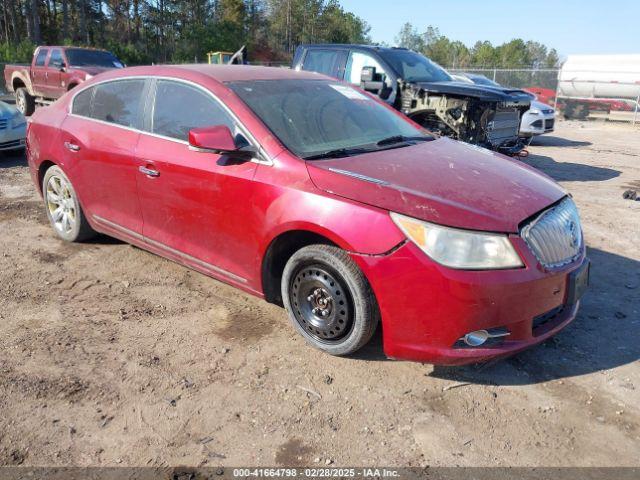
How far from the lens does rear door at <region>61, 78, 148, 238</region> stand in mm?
4195

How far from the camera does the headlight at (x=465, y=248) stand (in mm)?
2723

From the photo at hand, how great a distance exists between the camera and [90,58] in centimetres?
1483

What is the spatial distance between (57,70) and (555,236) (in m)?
14.6

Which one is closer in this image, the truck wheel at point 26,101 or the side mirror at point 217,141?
the side mirror at point 217,141

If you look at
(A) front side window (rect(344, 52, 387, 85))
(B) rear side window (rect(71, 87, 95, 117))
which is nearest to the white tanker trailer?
(A) front side window (rect(344, 52, 387, 85))

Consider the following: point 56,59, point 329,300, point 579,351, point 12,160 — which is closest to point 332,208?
point 329,300

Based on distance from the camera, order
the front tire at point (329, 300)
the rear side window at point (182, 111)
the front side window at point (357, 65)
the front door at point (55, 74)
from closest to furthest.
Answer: the front tire at point (329, 300) → the rear side window at point (182, 111) → the front side window at point (357, 65) → the front door at point (55, 74)

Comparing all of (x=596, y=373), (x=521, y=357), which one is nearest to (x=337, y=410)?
(x=521, y=357)

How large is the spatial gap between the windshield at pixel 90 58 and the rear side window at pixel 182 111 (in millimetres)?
12078

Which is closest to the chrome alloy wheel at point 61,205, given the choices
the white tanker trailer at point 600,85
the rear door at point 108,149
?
the rear door at point 108,149

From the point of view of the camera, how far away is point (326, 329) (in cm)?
328

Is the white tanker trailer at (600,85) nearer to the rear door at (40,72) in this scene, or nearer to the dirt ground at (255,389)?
the rear door at (40,72)

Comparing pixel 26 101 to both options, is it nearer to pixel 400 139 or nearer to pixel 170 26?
pixel 400 139

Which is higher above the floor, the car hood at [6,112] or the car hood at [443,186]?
the car hood at [443,186]
